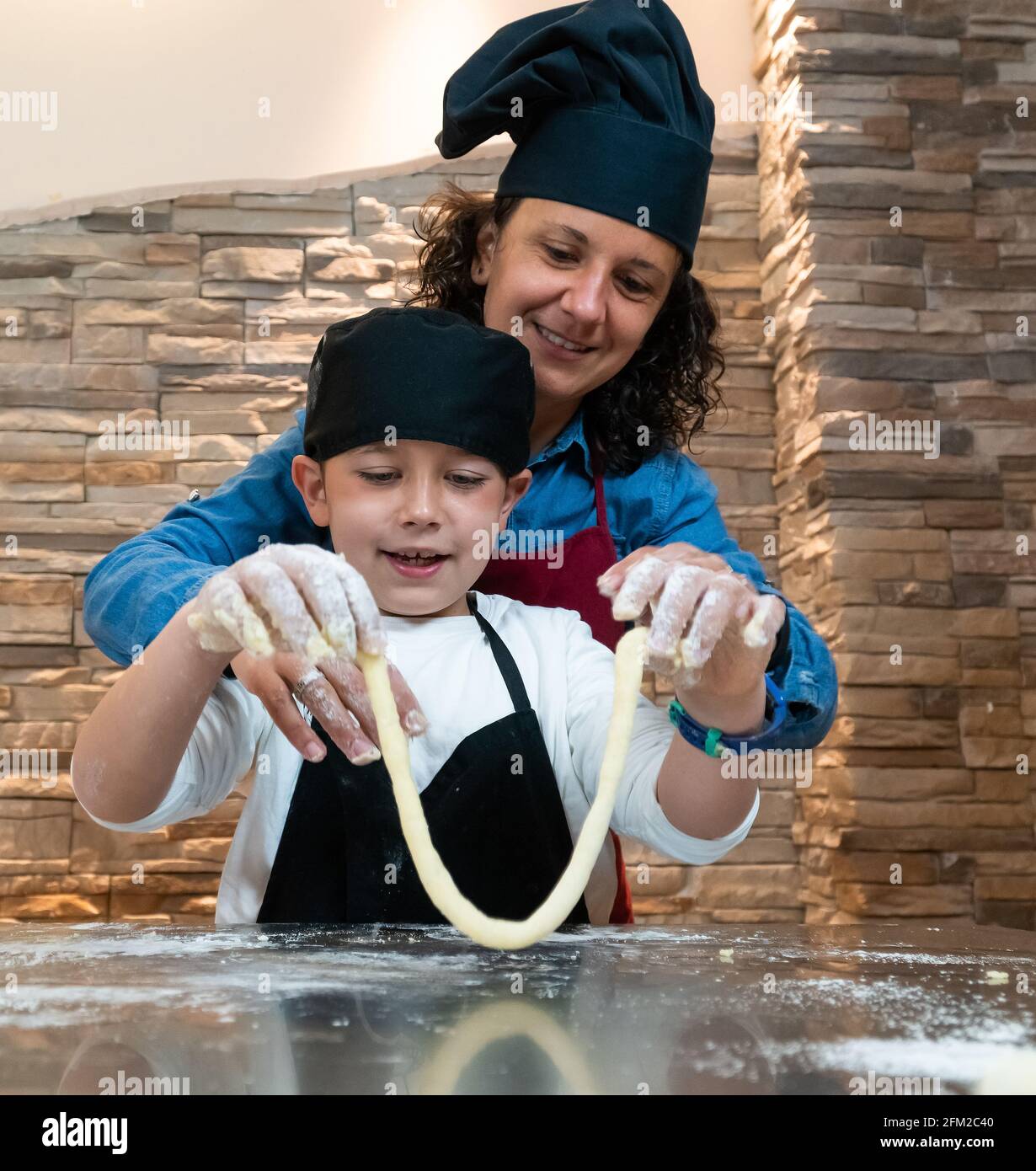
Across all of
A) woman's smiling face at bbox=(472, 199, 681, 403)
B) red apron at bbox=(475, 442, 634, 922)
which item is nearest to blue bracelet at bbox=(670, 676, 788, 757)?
red apron at bbox=(475, 442, 634, 922)

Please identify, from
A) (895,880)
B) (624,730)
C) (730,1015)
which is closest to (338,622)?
(624,730)

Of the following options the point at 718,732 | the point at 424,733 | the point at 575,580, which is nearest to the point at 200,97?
the point at 575,580

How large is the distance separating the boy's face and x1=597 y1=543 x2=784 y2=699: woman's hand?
233mm

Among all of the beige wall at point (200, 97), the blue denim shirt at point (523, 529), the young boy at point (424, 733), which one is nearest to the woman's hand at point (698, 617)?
the young boy at point (424, 733)

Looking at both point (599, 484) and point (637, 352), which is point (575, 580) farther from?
point (637, 352)

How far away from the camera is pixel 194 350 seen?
233 cm

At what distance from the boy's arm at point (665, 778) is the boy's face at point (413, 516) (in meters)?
0.18

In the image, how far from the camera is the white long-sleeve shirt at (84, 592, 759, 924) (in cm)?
110

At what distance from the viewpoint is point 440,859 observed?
36.7 inches

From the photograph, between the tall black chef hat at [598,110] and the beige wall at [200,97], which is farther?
the beige wall at [200,97]

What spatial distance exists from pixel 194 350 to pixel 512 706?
1.41 m

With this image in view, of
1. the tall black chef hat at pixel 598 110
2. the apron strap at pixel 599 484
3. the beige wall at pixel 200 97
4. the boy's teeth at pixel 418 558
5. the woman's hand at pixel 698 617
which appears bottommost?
the woman's hand at pixel 698 617

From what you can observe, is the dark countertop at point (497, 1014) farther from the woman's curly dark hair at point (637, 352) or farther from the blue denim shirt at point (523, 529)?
the woman's curly dark hair at point (637, 352)

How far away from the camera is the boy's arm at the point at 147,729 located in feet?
3.10
